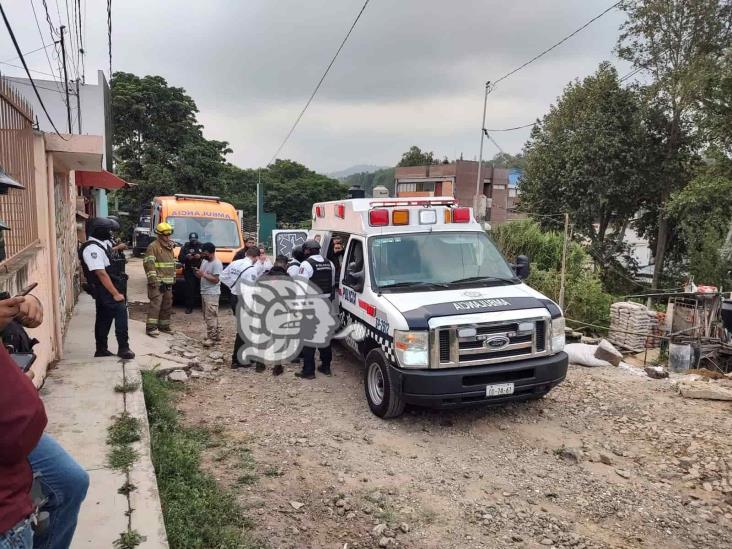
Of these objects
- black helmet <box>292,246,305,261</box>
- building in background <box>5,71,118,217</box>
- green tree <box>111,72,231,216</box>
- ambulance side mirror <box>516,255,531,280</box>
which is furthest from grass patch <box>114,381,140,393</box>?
green tree <box>111,72,231,216</box>

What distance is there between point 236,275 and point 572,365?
5094mm

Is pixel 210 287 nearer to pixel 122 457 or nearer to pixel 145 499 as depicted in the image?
pixel 122 457

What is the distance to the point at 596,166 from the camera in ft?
73.9

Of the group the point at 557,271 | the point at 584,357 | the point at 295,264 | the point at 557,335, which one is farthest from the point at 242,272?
the point at 557,271

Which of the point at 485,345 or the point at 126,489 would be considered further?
the point at 485,345

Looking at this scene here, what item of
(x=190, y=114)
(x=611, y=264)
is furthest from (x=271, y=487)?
(x=190, y=114)

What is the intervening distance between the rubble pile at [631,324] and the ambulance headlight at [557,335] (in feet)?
19.2

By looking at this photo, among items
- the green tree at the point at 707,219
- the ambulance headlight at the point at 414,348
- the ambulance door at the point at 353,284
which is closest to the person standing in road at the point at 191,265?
the ambulance door at the point at 353,284

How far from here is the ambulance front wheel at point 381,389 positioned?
16.8 ft

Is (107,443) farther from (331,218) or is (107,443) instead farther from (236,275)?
(331,218)

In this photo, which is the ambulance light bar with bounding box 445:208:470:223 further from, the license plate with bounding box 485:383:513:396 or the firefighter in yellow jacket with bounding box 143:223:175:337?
the firefighter in yellow jacket with bounding box 143:223:175:337

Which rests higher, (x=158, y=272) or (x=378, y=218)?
(x=378, y=218)

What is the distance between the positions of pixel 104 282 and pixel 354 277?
107 inches

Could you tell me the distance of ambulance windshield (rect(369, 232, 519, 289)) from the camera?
5.67 meters
